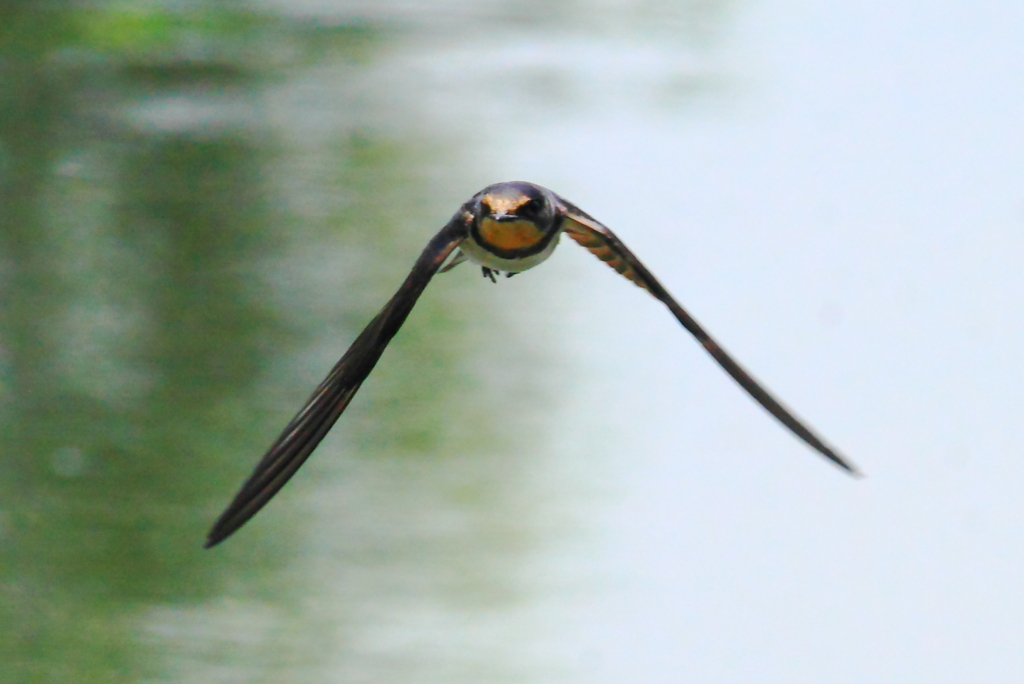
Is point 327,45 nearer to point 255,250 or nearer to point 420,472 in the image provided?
point 255,250

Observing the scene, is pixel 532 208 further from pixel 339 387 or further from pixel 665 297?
pixel 339 387

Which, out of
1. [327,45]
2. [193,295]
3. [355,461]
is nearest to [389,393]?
[355,461]

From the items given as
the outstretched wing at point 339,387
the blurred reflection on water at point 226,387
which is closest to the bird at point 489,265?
the outstretched wing at point 339,387

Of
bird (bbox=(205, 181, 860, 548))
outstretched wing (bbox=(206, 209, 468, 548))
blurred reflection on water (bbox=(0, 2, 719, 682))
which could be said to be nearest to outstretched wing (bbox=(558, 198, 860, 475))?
bird (bbox=(205, 181, 860, 548))

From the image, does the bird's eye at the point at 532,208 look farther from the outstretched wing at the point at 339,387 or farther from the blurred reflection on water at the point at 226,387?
the blurred reflection on water at the point at 226,387

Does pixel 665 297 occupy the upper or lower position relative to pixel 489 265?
lower

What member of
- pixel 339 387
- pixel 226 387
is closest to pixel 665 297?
pixel 339 387
